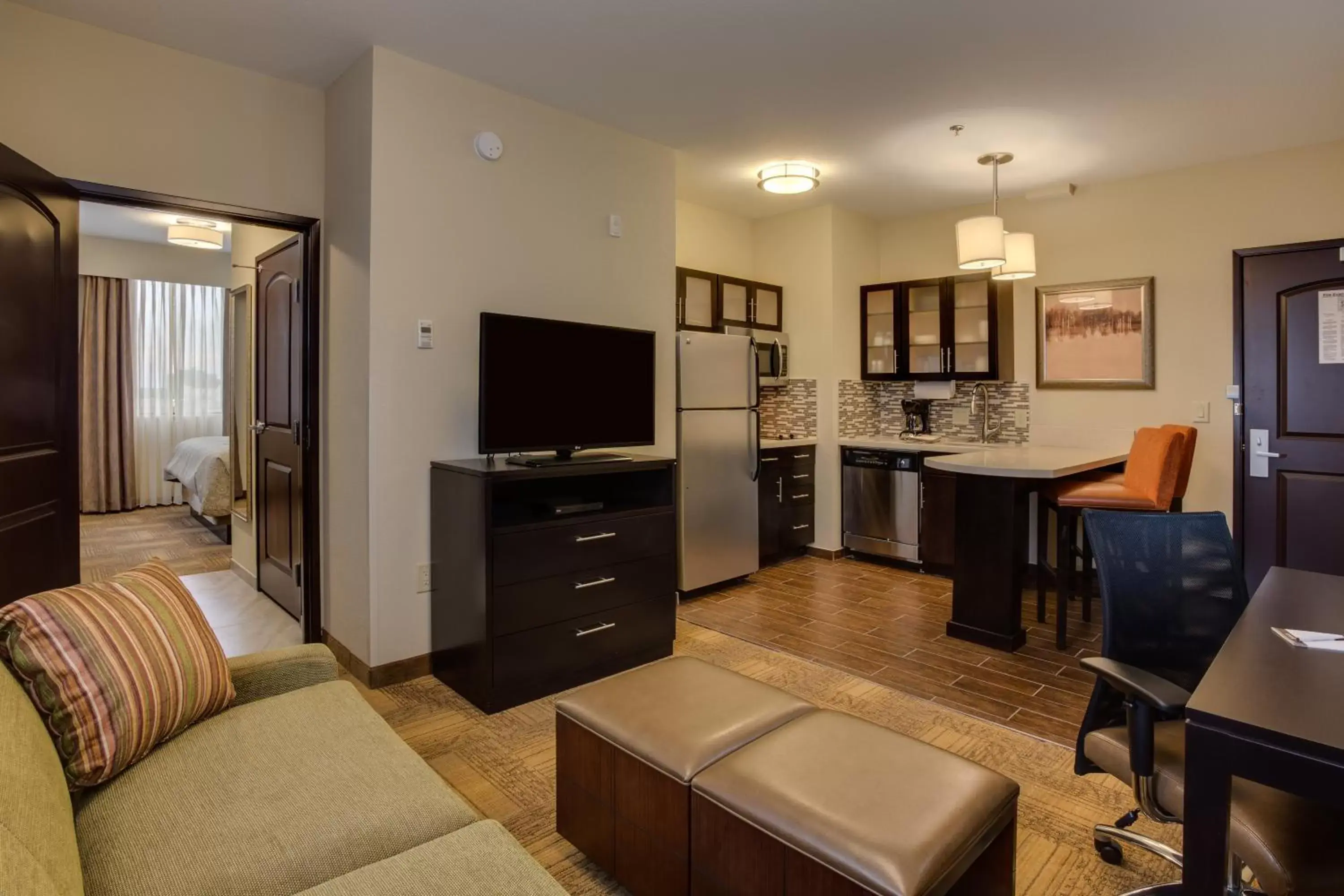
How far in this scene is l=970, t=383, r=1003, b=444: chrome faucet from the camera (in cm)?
530

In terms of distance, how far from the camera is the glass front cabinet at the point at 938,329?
199 inches

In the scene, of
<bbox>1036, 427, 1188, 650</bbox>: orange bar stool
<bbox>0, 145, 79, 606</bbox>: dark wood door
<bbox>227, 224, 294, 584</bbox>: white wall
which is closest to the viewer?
<bbox>0, 145, 79, 606</bbox>: dark wood door

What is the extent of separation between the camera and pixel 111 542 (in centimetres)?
587

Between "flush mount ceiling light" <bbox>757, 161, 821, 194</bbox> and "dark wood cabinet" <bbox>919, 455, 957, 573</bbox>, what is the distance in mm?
2072

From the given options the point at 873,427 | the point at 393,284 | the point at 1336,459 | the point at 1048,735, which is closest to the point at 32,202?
the point at 393,284

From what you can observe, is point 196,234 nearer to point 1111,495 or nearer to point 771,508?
point 771,508

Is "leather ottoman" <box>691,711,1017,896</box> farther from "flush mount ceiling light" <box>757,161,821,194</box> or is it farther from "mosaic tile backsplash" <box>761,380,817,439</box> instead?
"mosaic tile backsplash" <box>761,380,817,439</box>

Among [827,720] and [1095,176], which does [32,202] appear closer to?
[827,720]

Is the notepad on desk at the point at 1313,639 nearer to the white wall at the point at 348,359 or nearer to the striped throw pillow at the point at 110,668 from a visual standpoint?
the striped throw pillow at the point at 110,668

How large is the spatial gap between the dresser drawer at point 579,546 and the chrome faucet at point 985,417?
3120 millimetres

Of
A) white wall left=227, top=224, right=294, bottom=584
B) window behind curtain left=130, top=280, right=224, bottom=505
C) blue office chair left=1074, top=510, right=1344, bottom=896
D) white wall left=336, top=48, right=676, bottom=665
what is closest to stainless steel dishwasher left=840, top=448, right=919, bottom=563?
white wall left=336, top=48, right=676, bottom=665

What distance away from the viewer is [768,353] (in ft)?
17.5

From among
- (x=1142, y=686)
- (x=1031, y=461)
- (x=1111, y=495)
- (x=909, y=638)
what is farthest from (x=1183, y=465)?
(x=1142, y=686)

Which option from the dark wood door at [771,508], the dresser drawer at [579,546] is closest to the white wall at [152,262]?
the dark wood door at [771,508]
